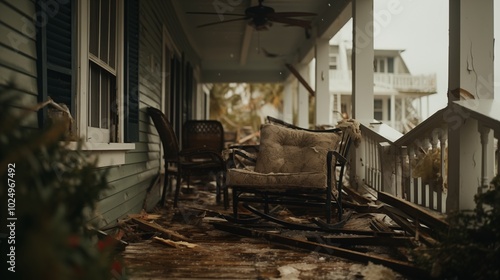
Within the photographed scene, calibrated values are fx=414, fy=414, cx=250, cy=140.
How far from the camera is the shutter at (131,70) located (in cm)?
359

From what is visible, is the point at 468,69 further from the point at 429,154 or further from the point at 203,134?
the point at 203,134

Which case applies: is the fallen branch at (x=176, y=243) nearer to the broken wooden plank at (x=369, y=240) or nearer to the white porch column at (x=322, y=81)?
the broken wooden plank at (x=369, y=240)

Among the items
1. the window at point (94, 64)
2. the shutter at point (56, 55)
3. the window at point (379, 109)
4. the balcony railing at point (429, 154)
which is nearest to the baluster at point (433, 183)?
the balcony railing at point (429, 154)

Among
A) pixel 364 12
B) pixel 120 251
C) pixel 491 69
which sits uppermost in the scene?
pixel 364 12

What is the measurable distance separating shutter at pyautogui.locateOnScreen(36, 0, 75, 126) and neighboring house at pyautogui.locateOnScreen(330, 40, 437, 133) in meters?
16.1

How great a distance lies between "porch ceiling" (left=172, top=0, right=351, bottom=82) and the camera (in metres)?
6.79

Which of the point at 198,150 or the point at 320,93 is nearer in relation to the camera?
the point at 198,150

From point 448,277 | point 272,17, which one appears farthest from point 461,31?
point 272,17

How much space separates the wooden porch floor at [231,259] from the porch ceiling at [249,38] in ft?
12.6

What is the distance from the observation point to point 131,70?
374 cm

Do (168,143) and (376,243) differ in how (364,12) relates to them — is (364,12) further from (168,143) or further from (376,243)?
(376,243)

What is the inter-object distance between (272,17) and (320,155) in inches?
110

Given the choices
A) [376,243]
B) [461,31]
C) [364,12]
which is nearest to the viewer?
[376,243]

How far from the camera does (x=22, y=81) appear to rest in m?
1.91
